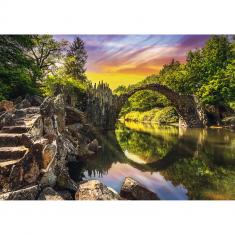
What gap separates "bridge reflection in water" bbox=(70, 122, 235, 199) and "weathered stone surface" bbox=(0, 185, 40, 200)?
1.40m

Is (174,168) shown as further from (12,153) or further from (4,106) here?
(4,106)

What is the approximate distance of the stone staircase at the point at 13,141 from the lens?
13.1 feet

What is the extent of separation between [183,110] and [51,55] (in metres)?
7.70

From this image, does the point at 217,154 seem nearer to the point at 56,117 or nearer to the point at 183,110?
the point at 56,117

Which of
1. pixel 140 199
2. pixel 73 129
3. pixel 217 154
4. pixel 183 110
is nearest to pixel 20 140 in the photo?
pixel 140 199

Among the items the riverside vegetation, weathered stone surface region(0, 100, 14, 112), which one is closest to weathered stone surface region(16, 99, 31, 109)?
the riverside vegetation

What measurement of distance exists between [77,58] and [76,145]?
2279mm

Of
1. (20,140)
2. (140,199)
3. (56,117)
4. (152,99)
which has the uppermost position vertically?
(152,99)

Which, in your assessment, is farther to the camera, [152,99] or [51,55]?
[152,99]

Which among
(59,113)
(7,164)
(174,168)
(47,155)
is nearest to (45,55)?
(59,113)

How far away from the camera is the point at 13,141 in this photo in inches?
191

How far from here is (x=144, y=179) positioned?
17.6ft

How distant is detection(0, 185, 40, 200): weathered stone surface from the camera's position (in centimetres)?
363
